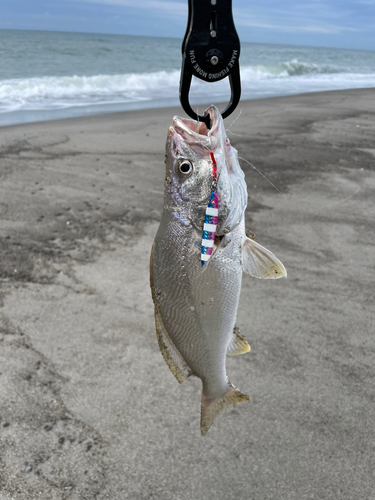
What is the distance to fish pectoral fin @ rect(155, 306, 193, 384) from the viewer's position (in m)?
1.50

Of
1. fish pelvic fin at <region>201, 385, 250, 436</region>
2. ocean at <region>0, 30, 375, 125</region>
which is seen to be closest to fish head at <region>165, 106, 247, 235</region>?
fish pelvic fin at <region>201, 385, 250, 436</region>

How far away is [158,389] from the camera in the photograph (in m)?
3.93

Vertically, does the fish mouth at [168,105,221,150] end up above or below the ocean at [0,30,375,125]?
above

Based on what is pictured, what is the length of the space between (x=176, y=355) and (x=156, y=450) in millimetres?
2215

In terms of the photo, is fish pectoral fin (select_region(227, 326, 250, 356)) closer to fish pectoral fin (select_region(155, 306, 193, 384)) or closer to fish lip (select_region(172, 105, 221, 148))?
fish pectoral fin (select_region(155, 306, 193, 384))

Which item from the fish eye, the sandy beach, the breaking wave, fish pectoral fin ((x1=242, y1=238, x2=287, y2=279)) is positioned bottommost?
the sandy beach

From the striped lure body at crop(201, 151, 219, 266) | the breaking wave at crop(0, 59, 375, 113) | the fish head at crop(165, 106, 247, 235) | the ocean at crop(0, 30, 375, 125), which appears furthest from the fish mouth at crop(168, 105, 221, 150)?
the breaking wave at crop(0, 59, 375, 113)

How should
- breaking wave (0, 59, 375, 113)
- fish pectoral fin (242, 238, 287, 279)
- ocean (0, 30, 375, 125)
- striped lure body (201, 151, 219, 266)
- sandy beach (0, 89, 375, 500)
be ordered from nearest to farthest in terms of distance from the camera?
striped lure body (201, 151, 219, 266) → fish pectoral fin (242, 238, 287, 279) → sandy beach (0, 89, 375, 500) → ocean (0, 30, 375, 125) → breaking wave (0, 59, 375, 113)

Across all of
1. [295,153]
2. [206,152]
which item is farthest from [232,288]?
[295,153]

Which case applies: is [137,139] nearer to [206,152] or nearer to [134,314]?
[134,314]

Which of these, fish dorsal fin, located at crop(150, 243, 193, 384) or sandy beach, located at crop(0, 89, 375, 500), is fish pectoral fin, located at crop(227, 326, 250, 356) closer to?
fish dorsal fin, located at crop(150, 243, 193, 384)

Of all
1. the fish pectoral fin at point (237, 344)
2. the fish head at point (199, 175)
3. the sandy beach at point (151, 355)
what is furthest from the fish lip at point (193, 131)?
the sandy beach at point (151, 355)


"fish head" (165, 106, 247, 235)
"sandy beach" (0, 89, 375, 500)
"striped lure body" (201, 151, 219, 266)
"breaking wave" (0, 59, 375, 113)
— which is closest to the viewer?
"striped lure body" (201, 151, 219, 266)

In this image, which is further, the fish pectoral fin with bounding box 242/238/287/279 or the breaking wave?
the breaking wave
